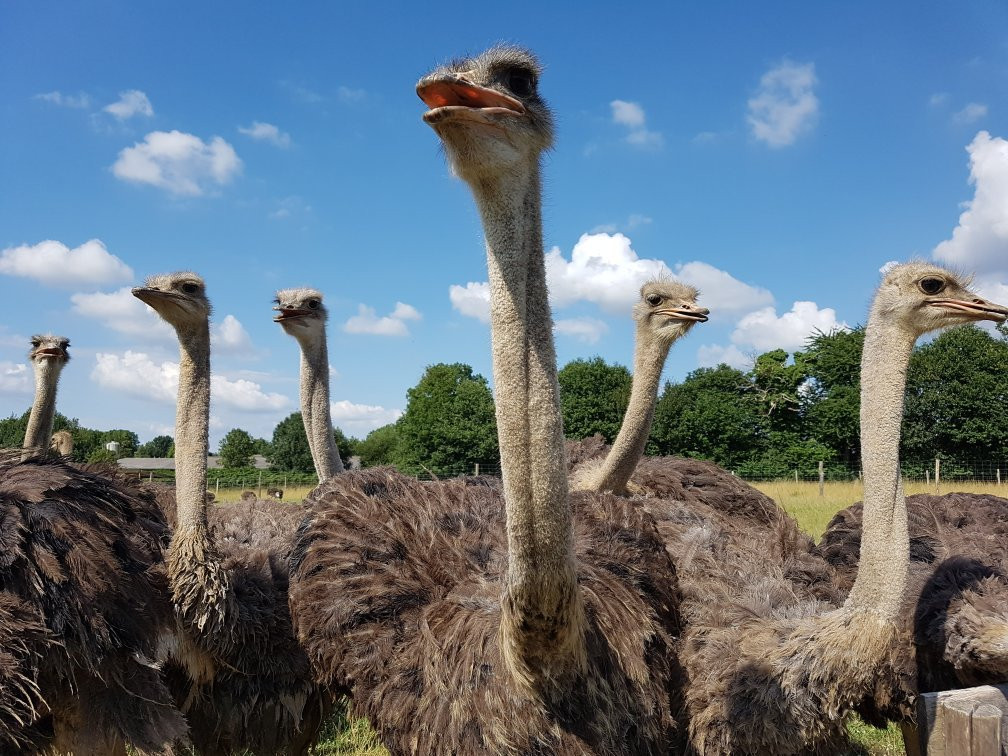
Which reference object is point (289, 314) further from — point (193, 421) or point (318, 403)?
point (193, 421)

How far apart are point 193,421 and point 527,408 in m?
2.50

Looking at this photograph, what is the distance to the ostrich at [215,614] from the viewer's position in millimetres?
3701

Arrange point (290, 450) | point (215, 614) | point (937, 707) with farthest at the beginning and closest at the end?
point (290, 450) → point (215, 614) → point (937, 707)

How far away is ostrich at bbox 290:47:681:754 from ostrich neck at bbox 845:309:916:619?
0.72m

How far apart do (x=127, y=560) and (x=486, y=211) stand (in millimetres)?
2206

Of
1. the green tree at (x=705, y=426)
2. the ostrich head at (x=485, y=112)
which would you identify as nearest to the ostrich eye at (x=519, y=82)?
the ostrich head at (x=485, y=112)

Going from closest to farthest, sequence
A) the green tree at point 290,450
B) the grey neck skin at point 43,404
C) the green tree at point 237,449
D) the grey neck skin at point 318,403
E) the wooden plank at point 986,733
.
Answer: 1. the wooden plank at point 986,733
2. the grey neck skin at point 318,403
3. the grey neck skin at point 43,404
4. the green tree at point 290,450
5. the green tree at point 237,449

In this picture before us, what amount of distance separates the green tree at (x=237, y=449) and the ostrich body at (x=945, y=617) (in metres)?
66.4

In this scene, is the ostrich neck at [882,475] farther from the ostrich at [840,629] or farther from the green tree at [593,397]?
the green tree at [593,397]

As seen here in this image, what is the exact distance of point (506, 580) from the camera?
237cm


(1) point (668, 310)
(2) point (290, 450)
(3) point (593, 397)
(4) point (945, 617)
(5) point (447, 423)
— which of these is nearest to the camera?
(4) point (945, 617)

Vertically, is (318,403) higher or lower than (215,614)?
higher

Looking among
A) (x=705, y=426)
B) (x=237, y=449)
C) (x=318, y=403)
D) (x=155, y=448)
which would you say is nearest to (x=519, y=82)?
(x=318, y=403)

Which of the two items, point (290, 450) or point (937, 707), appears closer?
point (937, 707)
